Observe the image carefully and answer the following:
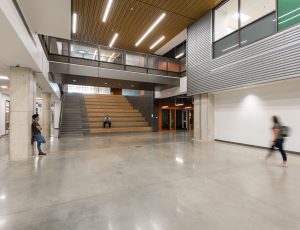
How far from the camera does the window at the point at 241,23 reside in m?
6.48

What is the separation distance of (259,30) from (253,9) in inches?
75.7

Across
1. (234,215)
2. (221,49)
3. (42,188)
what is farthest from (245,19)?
(42,188)

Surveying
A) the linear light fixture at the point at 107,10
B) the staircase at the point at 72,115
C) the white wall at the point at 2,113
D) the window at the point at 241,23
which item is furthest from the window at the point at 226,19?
the white wall at the point at 2,113

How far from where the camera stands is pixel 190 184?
3572 millimetres

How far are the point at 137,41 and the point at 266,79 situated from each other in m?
8.53

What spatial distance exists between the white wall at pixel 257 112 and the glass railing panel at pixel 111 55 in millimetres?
6030

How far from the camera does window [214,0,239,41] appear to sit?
8094 millimetres

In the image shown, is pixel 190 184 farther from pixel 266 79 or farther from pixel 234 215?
pixel 266 79

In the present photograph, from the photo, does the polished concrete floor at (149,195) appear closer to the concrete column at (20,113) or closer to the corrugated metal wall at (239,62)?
the concrete column at (20,113)

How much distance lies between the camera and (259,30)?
6621 mm

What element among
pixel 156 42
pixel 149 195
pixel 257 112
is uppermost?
pixel 156 42

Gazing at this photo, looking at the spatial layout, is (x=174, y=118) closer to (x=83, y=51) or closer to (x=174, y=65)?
(x=174, y=65)

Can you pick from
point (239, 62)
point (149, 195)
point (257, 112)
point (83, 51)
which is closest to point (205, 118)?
point (257, 112)

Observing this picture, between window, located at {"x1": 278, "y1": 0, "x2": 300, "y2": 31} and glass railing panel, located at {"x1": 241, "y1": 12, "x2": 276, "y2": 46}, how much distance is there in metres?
0.24
